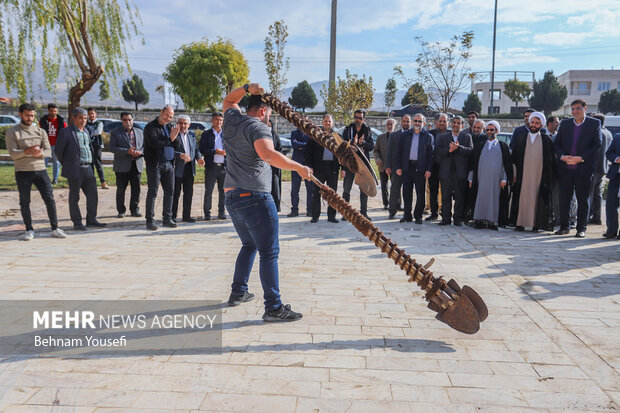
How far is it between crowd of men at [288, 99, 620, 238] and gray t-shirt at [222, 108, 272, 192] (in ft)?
13.5

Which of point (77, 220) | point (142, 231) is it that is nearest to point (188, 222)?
point (142, 231)

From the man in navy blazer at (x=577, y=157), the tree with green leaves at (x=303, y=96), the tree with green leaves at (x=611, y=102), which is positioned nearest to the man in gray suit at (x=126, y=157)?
the man in navy blazer at (x=577, y=157)

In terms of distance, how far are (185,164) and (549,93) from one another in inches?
2498

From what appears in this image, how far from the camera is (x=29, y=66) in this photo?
1157 centimetres

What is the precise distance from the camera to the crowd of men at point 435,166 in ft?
26.3

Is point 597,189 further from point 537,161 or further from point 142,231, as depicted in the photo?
point 142,231

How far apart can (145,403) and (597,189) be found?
9481 millimetres

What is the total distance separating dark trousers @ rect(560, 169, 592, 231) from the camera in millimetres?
8070

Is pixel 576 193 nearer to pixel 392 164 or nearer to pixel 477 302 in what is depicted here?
pixel 392 164

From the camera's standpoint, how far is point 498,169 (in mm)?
8742

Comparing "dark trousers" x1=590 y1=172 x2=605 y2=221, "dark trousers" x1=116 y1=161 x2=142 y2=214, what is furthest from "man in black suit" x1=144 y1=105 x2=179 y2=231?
"dark trousers" x1=590 y1=172 x2=605 y2=221

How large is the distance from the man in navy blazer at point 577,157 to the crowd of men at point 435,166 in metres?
0.02

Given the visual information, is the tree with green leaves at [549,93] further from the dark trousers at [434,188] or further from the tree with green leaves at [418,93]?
the dark trousers at [434,188]

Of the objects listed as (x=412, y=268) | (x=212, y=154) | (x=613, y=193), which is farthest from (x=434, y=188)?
(x=412, y=268)
